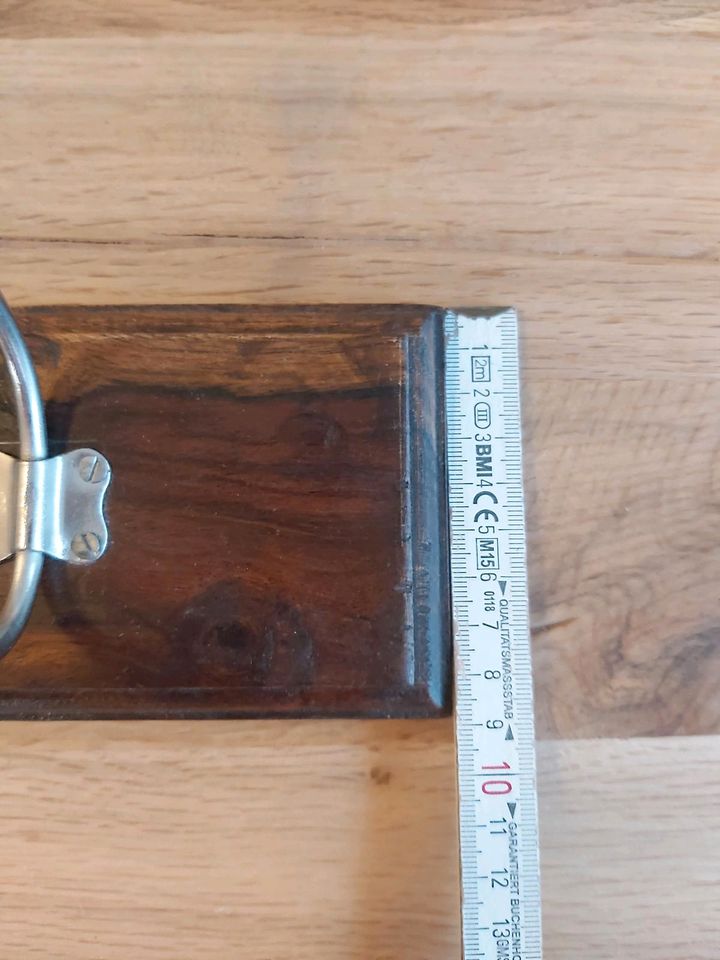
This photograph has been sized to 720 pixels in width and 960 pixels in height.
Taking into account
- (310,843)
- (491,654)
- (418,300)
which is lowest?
(310,843)

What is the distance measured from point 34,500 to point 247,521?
0.13 meters

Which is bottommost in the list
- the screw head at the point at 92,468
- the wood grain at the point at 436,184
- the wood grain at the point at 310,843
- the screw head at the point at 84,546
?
the wood grain at the point at 310,843

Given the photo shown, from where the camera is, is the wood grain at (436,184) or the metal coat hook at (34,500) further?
the wood grain at (436,184)

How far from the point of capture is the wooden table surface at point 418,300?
586 millimetres

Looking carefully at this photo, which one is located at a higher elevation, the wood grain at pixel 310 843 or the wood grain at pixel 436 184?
Result: the wood grain at pixel 436 184

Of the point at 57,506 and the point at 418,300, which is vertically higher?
the point at 418,300

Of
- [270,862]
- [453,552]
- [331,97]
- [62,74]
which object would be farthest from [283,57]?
[270,862]

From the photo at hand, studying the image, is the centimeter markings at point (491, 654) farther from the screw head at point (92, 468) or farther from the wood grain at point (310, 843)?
the screw head at point (92, 468)

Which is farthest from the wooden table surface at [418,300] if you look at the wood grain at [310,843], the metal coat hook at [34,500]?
the metal coat hook at [34,500]

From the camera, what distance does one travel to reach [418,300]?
0.63 metres

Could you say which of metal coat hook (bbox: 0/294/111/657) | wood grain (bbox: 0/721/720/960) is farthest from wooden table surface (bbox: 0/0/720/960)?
metal coat hook (bbox: 0/294/111/657)

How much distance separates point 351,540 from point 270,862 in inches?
8.8

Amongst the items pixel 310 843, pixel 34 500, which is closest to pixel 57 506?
pixel 34 500

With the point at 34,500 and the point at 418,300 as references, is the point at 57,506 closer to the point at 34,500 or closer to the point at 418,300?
the point at 34,500
